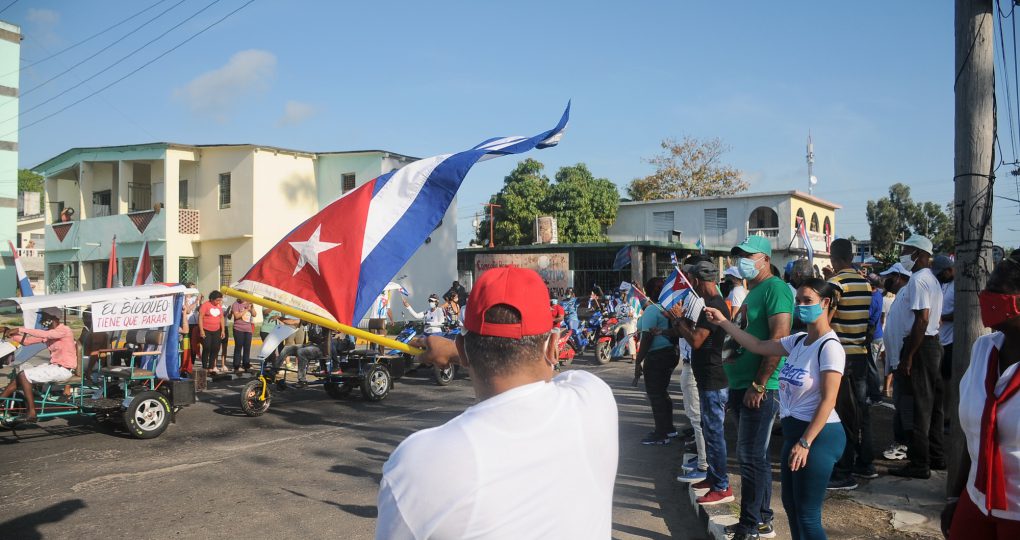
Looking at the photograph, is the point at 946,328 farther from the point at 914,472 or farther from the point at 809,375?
the point at 809,375

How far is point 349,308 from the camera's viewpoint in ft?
13.6

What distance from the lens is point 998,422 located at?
2.76 m

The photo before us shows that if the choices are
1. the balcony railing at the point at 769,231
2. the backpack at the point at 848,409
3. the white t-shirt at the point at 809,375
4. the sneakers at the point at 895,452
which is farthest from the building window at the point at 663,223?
the white t-shirt at the point at 809,375

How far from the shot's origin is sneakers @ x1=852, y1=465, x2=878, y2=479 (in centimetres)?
632

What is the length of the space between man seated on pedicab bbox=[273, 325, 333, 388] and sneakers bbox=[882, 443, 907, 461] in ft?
26.0

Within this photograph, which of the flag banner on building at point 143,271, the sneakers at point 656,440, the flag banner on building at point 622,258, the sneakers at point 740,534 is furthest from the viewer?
the flag banner on building at point 622,258

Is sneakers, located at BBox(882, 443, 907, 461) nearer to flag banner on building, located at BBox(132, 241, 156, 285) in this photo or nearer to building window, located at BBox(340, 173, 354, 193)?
flag banner on building, located at BBox(132, 241, 156, 285)

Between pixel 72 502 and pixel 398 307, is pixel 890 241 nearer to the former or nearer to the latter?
pixel 398 307

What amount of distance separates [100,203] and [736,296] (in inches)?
1210

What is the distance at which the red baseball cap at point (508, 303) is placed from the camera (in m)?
1.78

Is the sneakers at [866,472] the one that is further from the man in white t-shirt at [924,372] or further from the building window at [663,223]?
the building window at [663,223]

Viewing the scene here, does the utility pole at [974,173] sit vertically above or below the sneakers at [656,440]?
above

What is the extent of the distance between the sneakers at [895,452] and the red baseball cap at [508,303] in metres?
6.48

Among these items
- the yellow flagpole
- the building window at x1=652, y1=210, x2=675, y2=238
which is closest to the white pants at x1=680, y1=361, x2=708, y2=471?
the yellow flagpole
